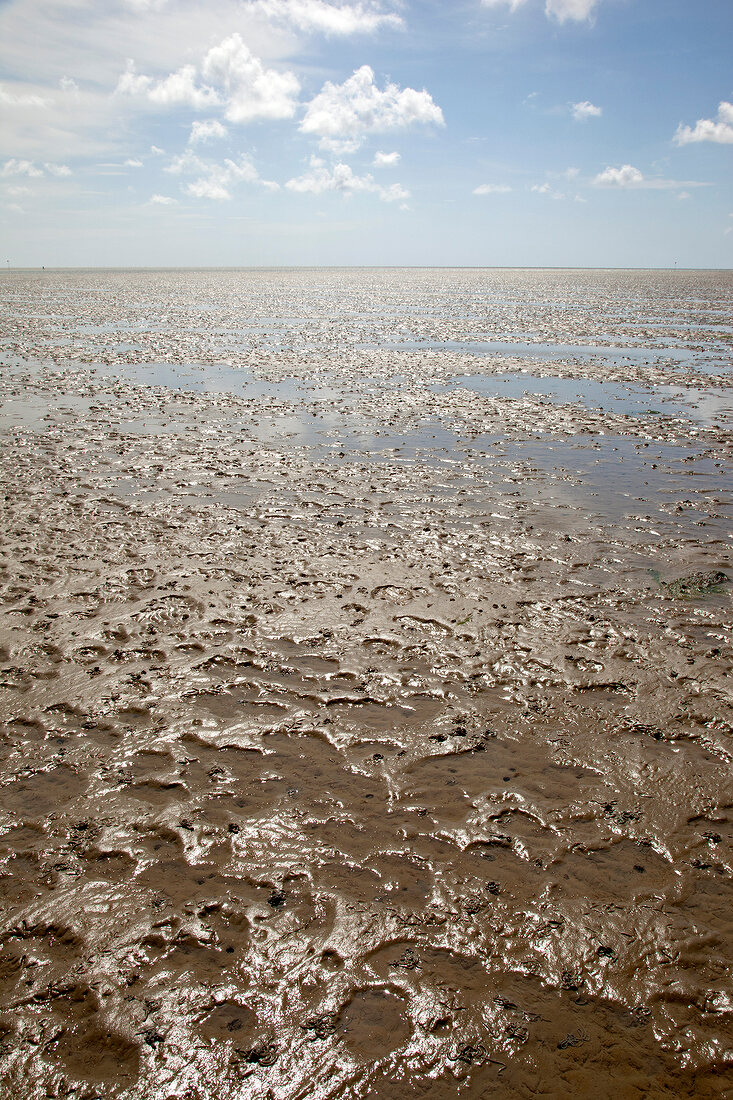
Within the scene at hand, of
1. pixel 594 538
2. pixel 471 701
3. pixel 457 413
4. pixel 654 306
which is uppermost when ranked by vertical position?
pixel 654 306

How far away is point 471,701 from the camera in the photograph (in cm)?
562

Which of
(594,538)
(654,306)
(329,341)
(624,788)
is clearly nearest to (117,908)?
(624,788)

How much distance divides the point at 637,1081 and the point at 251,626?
4794mm

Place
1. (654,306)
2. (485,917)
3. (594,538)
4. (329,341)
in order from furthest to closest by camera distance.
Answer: (654,306) < (329,341) < (594,538) < (485,917)

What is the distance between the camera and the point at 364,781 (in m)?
4.72

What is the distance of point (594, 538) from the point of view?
8.99 metres

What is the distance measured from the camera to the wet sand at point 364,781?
3123 millimetres

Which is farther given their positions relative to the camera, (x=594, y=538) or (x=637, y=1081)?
(x=594, y=538)

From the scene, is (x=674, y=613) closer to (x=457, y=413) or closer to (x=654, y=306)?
(x=457, y=413)

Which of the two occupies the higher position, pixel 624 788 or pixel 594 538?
pixel 594 538

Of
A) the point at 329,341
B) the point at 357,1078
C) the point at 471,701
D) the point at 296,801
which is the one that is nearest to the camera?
the point at 357,1078

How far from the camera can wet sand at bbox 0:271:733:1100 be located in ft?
10.2

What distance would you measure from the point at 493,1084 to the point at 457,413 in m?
15.0

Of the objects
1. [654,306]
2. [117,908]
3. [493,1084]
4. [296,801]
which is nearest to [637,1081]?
[493,1084]
